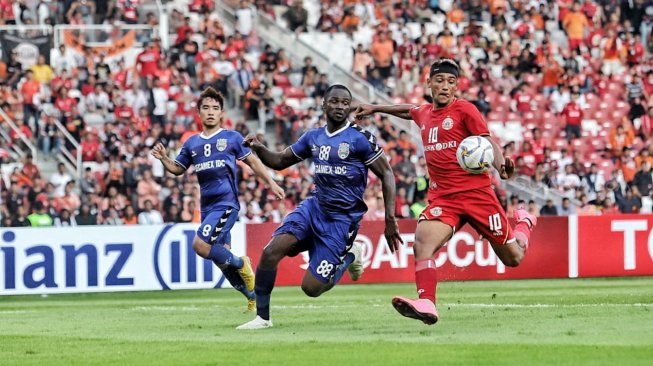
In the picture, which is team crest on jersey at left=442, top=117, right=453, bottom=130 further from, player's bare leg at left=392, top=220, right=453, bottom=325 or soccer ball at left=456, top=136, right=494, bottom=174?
player's bare leg at left=392, top=220, right=453, bottom=325

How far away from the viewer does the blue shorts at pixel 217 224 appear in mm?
14945

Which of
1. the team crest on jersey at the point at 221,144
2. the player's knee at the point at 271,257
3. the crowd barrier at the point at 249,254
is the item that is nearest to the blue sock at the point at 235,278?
the team crest on jersey at the point at 221,144

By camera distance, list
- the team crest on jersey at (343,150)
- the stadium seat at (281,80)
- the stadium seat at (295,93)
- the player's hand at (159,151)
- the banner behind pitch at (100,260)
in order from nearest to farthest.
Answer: the team crest on jersey at (343,150)
the player's hand at (159,151)
the banner behind pitch at (100,260)
the stadium seat at (295,93)
the stadium seat at (281,80)

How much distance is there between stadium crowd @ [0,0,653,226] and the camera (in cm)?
2544

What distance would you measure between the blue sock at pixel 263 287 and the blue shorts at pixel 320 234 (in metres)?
0.39

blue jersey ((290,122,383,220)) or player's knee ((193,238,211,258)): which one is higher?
blue jersey ((290,122,383,220))

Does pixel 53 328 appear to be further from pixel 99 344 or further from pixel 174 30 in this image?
pixel 174 30

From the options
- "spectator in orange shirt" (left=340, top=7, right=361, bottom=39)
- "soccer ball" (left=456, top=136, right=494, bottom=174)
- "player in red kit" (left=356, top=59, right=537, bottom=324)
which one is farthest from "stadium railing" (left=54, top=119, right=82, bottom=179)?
"soccer ball" (left=456, top=136, right=494, bottom=174)

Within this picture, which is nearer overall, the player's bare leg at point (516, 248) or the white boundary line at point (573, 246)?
the player's bare leg at point (516, 248)

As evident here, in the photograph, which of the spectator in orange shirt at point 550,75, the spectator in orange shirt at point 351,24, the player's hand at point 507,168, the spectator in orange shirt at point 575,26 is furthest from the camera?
the spectator in orange shirt at point 575,26

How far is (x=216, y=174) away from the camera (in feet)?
49.6

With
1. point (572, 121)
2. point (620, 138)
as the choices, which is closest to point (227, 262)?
point (572, 121)

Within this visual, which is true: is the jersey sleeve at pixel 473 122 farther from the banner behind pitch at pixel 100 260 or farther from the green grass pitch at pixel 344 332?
the banner behind pitch at pixel 100 260

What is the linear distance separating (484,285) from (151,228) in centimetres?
539
